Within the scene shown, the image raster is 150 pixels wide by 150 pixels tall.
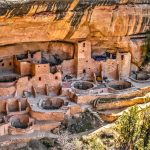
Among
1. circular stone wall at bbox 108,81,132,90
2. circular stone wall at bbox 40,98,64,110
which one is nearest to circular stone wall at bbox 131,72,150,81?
circular stone wall at bbox 108,81,132,90

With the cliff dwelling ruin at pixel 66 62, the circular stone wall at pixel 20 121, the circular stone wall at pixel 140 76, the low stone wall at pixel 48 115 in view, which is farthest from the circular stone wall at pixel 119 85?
the circular stone wall at pixel 20 121

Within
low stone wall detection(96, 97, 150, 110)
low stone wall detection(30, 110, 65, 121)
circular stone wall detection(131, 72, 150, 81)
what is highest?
circular stone wall detection(131, 72, 150, 81)

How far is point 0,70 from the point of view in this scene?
64.8 feet

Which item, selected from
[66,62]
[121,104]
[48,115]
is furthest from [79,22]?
[48,115]

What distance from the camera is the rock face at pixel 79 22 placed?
17141 millimetres

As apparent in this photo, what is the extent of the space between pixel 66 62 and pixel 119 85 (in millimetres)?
A: 2773

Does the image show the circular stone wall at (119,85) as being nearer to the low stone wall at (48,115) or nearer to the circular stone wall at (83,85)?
the circular stone wall at (83,85)

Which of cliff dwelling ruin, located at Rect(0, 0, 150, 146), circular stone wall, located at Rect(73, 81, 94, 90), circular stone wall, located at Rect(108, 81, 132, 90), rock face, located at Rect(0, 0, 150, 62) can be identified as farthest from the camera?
circular stone wall, located at Rect(108, 81, 132, 90)

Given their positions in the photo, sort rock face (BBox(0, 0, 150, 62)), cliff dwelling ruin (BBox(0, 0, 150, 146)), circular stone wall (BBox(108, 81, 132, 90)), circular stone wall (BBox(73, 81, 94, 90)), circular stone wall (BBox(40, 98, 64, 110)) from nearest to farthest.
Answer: rock face (BBox(0, 0, 150, 62)) → cliff dwelling ruin (BBox(0, 0, 150, 146)) → circular stone wall (BBox(40, 98, 64, 110)) → circular stone wall (BBox(73, 81, 94, 90)) → circular stone wall (BBox(108, 81, 132, 90))

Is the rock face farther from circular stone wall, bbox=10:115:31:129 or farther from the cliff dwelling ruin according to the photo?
circular stone wall, bbox=10:115:31:129

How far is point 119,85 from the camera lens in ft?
67.8

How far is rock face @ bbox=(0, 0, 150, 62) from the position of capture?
17141 millimetres

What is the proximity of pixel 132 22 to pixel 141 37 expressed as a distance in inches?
56.9

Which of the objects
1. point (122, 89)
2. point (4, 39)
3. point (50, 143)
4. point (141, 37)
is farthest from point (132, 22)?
point (50, 143)
